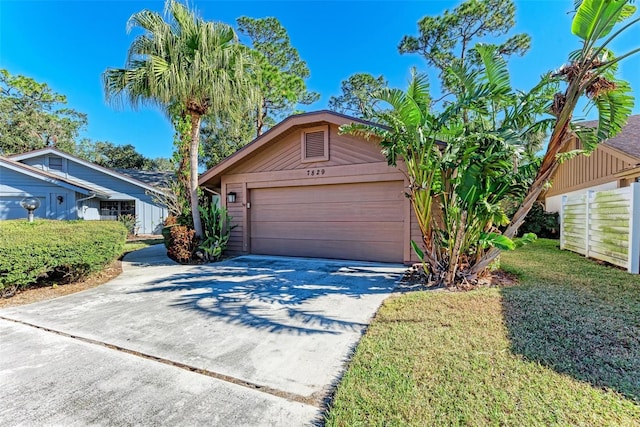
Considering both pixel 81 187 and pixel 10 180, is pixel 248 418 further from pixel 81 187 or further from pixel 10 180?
pixel 10 180

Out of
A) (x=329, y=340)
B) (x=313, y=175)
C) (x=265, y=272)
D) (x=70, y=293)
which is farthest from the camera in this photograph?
(x=313, y=175)

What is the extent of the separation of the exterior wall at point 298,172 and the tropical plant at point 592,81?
2986 millimetres

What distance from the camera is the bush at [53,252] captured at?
477cm

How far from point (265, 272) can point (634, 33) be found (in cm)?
753

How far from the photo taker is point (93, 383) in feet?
8.30

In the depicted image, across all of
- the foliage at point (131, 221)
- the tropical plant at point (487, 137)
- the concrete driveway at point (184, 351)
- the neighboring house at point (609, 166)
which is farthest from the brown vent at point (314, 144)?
the foliage at point (131, 221)

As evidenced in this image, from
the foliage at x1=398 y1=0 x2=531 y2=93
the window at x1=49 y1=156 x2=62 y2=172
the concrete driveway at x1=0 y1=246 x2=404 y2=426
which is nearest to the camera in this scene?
the concrete driveway at x1=0 y1=246 x2=404 y2=426

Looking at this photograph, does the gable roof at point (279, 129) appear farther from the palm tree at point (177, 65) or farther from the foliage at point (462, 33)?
the foliage at point (462, 33)

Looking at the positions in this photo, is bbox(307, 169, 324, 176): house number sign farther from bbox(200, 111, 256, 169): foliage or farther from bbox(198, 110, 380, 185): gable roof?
bbox(200, 111, 256, 169): foliage

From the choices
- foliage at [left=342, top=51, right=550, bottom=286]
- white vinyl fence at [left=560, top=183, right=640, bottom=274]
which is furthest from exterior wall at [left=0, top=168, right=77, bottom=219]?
white vinyl fence at [left=560, top=183, right=640, bottom=274]

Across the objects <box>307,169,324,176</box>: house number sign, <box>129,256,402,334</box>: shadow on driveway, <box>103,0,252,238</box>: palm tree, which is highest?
<box>103,0,252,238</box>: palm tree

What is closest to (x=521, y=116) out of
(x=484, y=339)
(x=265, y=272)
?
→ (x=484, y=339)

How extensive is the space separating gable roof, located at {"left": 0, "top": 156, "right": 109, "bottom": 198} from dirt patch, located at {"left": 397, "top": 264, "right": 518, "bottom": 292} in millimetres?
15046

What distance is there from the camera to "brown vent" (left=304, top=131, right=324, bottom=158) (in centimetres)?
806
